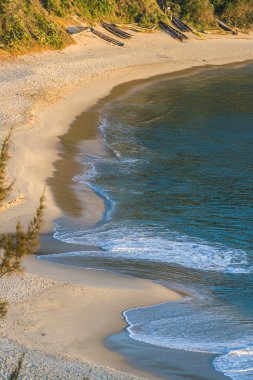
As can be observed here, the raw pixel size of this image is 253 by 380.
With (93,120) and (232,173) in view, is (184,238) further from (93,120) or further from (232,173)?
(93,120)

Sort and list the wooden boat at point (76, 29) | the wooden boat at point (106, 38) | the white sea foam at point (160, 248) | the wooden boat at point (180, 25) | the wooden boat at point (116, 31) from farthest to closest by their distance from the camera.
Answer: the wooden boat at point (180, 25)
the wooden boat at point (116, 31)
the wooden boat at point (106, 38)
the wooden boat at point (76, 29)
the white sea foam at point (160, 248)

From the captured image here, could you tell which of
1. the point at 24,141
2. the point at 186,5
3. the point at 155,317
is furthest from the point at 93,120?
the point at 186,5

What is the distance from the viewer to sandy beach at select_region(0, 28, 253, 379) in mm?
10984

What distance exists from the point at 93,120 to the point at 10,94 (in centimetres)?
377

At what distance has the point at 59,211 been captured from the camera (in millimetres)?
18656

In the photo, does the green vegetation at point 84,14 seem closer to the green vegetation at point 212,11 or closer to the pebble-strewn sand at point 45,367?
the green vegetation at point 212,11

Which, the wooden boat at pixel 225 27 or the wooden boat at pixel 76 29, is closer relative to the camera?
the wooden boat at pixel 76 29

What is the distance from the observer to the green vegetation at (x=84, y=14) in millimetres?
38250

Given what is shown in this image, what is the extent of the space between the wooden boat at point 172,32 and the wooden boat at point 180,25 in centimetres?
139

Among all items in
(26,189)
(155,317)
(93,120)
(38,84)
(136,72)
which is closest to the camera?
(155,317)

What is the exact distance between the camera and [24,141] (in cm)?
2447

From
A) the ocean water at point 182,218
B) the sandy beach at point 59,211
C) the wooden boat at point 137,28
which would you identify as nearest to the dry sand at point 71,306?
the sandy beach at point 59,211

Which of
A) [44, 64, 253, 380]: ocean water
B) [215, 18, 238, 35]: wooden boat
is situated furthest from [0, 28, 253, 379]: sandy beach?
[215, 18, 238, 35]: wooden boat

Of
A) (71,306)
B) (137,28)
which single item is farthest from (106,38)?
(71,306)
